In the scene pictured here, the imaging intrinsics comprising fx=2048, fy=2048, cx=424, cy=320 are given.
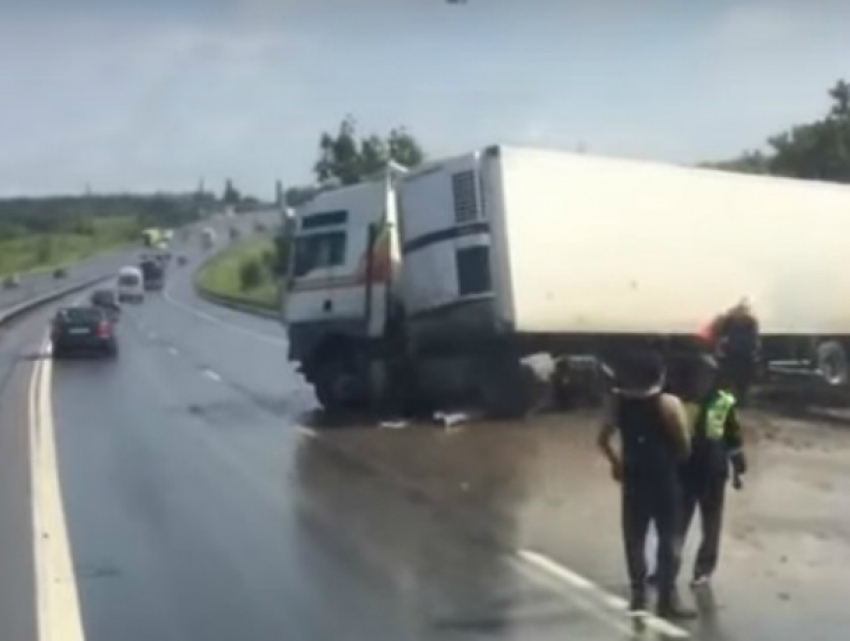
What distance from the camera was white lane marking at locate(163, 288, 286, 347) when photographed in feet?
202

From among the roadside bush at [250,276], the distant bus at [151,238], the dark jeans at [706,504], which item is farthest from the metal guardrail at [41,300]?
the dark jeans at [706,504]

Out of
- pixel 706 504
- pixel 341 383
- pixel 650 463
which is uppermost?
pixel 650 463

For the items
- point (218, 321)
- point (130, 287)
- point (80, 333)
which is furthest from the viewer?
point (130, 287)

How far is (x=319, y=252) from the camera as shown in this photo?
Result: 30.4 m

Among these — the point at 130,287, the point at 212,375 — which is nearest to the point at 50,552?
the point at 212,375

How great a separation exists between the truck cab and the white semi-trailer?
0.03m

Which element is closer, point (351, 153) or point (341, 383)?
point (341, 383)

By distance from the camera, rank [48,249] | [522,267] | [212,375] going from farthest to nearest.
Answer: [48,249] → [212,375] → [522,267]

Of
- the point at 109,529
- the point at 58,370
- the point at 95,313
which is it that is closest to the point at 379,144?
the point at 95,313

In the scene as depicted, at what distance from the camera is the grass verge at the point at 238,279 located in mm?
101250

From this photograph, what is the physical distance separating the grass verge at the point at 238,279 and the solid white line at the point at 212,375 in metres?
40.3

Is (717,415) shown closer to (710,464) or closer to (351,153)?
(710,464)

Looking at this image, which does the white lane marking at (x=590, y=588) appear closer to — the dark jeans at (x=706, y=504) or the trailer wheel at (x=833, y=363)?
the dark jeans at (x=706, y=504)

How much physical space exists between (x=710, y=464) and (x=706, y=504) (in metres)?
0.28
